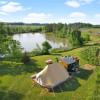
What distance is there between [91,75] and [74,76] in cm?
267

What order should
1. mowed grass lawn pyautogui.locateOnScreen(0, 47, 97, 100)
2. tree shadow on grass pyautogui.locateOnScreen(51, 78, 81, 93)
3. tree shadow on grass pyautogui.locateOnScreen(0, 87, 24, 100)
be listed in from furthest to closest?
1. tree shadow on grass pyautogui.locateOnScreen(51, 78, 81, 93)
2. mowed grass lawn pyautogui.locateOnScreen(0, 47, 97, 100)
3. tree shadow on grass pyautogui.locateOnScreen(0, 87, 24, 100)

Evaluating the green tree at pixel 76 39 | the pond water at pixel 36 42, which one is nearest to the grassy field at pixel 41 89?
the pond water at pixel 36 42

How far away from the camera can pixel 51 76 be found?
38.2ft

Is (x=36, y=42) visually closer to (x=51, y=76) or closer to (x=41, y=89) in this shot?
(x=51, y=76)

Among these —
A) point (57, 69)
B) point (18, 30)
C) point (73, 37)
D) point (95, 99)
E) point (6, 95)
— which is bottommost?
point (6, 95)

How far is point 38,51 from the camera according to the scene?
1041 inches

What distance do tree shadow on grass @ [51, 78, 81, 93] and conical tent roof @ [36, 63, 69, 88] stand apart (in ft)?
1.71

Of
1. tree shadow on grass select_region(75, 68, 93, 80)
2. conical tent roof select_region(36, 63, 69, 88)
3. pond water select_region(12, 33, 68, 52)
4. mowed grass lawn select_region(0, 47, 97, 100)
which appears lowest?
mowed grass lawn select_region(0, 47, 97, 100)

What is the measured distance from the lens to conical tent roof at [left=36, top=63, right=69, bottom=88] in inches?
439

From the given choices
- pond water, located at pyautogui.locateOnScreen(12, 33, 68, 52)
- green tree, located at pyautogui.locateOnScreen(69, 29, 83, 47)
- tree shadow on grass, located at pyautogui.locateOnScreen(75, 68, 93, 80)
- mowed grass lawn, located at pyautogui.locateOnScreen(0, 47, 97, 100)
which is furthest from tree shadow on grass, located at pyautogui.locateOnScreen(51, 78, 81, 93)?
green tree, located at pyautogui.locateOnScreen(69, 29, 83, 47)

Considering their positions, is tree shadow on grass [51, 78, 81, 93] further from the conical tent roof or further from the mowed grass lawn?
the conical tent roof

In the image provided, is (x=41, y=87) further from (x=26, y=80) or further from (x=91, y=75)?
(x=91, y=75)

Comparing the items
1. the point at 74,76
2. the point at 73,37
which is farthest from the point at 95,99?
the point at 73,37

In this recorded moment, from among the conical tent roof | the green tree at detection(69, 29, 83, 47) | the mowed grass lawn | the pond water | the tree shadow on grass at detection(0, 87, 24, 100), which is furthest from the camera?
the pond water
